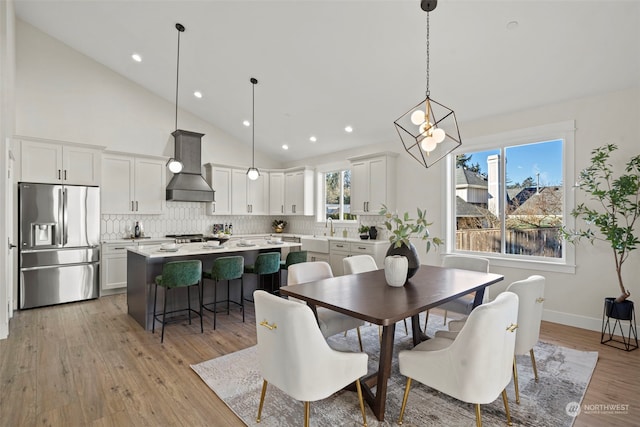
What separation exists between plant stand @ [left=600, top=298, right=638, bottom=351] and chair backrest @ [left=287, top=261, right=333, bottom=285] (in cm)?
296

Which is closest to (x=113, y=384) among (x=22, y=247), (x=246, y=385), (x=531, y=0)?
(x=246, y=385)

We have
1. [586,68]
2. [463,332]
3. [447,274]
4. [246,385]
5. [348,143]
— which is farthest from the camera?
[348,143]

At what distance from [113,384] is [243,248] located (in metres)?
2.15

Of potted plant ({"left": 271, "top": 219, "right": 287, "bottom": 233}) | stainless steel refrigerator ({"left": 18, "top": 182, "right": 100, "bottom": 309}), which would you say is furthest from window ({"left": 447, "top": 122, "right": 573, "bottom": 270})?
stainless steel refrigerator ({"left": 18, "top": 182, "right": 100, "bottom": 309})

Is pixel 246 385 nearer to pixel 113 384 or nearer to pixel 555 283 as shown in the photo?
pixel 113 384

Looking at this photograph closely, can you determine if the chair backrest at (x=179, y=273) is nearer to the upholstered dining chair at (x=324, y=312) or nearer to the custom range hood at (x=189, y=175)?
the upholstered dining chair at (x=324, y=312)

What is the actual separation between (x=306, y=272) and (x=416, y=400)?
1.30 meters

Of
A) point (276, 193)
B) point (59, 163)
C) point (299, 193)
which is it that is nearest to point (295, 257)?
point (299, 193)

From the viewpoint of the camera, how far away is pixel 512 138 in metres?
4.41

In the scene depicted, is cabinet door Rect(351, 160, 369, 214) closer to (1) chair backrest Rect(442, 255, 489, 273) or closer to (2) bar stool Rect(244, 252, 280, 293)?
(2) bar stool Rect(244, 252, 280, 293)

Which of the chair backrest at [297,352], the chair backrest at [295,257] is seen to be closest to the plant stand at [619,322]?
the chair backrest at [297,352]

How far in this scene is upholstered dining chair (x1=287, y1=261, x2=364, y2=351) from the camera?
8.71 ft

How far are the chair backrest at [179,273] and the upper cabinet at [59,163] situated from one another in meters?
2.80

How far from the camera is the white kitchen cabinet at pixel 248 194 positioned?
7.19 m
